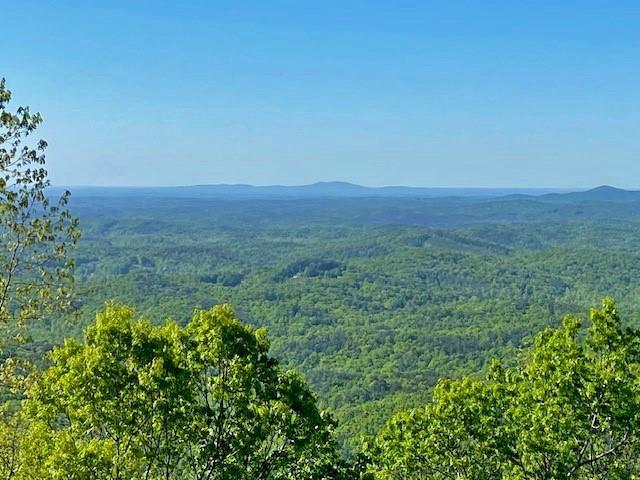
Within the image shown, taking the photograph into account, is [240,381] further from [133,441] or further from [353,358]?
[353,358]

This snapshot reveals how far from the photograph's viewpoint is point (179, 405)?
12.3 metres

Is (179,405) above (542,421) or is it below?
above

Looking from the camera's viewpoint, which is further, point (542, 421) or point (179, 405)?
point (542, 421)

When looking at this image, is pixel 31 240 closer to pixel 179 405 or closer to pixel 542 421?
pixel 179 405

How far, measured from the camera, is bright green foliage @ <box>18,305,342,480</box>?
11875 mm

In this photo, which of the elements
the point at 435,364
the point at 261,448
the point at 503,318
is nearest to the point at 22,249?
the point at 261,448

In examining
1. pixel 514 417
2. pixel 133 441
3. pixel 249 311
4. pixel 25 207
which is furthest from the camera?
pixel 249 311

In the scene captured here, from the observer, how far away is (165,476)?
42.8 feet

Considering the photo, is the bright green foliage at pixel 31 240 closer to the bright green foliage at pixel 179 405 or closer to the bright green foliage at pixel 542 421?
the bright green foliage at pixel 179 405

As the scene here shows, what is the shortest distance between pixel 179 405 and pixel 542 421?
24.1 ft

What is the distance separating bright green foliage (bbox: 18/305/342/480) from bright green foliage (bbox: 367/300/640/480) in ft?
8.50

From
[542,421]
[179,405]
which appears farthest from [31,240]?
[542,421]

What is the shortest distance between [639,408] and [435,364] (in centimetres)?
11512

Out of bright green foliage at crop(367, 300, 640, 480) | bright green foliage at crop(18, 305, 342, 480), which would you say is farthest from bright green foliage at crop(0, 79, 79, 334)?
bright green foliage at crop(367, 300, 640, 480)
